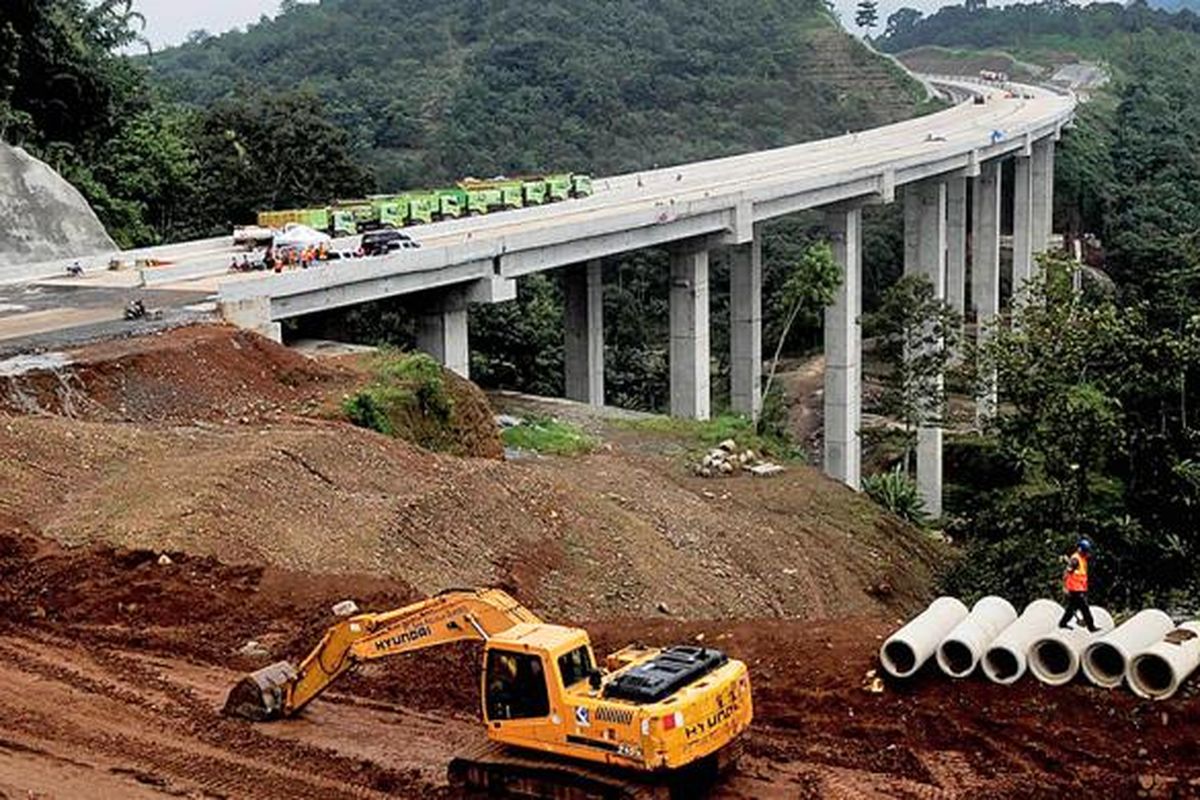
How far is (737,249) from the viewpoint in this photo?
199ft

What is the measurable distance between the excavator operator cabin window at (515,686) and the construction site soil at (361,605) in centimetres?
159

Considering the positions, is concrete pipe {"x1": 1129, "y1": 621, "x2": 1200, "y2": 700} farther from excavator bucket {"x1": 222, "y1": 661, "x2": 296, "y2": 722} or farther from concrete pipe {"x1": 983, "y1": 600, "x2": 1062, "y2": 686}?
excavator bucket {"x1": 222, "y1": 661, "x2": 296, "y2": 722}

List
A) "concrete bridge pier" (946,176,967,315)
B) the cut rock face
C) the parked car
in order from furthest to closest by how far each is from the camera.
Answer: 1. "concrete bridge pier" (946,176,967,315)
2. the cut rock face
3. the parked car

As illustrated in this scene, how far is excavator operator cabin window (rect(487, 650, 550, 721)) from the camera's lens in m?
14.5

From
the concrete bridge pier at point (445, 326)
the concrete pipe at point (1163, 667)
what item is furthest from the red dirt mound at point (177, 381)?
the concrete pipe at point (1163, 667)

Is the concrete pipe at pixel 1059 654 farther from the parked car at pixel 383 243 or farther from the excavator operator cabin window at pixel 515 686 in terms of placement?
the parked car at pixel 383 243

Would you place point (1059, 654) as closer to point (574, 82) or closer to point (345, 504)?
point (345, 504)

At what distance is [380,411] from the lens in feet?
106

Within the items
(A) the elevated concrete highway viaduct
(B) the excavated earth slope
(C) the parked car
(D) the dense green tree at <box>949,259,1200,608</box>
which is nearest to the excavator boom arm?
(B) the excavated earth slope

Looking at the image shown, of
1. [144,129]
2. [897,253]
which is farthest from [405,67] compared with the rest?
[144,129]

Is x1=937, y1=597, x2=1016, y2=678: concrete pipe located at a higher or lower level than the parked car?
lower

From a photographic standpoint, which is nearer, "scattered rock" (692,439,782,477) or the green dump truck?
"scattered rock" (692,439,782,477)

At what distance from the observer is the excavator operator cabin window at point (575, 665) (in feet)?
47.5

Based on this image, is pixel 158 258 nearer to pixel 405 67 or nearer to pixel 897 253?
pixel 897 253
